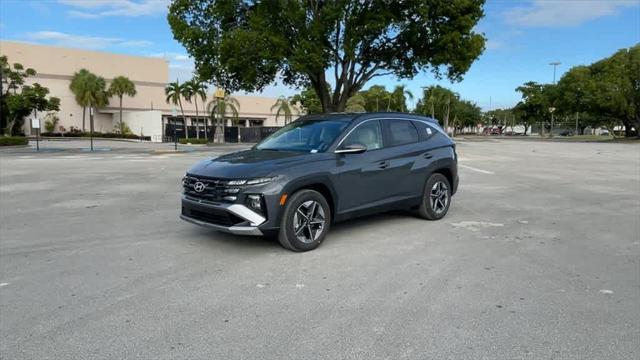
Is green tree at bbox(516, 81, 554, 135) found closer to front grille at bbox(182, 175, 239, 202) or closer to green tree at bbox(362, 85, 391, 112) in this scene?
green tree at bbox(362, 85, 391, 112)

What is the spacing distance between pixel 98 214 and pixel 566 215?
308 inches

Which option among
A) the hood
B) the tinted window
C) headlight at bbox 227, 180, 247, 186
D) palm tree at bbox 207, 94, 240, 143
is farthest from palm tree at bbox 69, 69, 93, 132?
headlight at bbox 227, 180, 247, 186

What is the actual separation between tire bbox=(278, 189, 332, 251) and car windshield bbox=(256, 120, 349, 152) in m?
0.73

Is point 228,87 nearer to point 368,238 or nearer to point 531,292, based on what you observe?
point 368,238

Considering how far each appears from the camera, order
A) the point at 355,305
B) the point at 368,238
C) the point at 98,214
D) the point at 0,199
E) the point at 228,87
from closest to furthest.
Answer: the point at 355,305, the point at 368,238, the point at 98,214, the point at 0,199, the point at 228,87

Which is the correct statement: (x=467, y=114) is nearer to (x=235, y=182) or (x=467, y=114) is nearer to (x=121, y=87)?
(x=121, y=87)

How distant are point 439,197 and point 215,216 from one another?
3.82 m

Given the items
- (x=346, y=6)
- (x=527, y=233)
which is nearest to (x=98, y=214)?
(x=527, y=233)

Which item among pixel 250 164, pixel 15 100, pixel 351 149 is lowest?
pixel 250 164

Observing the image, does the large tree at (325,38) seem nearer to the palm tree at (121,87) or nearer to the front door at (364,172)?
the front door at (364,172)

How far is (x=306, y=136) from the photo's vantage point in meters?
7.17

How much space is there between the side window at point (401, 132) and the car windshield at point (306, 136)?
831mm

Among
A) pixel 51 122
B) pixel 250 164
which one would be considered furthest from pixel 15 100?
pixel 250 164

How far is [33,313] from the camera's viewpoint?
4.33 m
